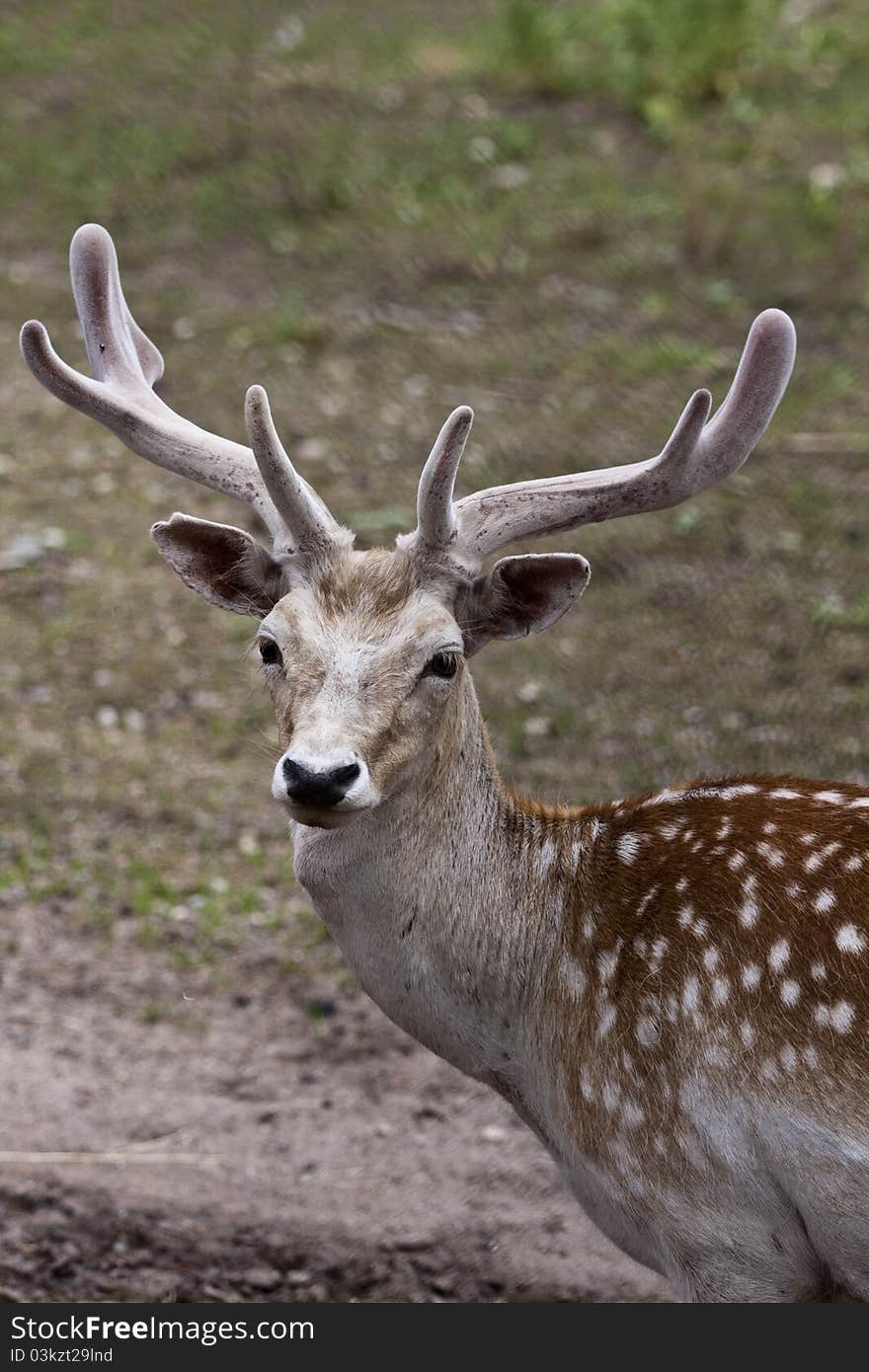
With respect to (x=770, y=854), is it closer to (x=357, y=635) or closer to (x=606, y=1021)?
(x=606, y=1021)

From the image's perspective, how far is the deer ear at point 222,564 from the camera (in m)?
4.05

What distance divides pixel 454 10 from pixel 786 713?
790 centimetres

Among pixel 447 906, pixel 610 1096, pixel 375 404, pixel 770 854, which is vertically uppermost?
pixel 770 854

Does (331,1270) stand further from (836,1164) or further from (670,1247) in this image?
(836,1164)

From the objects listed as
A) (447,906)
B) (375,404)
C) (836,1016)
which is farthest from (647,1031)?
(375,404)

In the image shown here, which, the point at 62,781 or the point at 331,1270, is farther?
the point at 62,781

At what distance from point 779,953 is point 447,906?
2.50 ft

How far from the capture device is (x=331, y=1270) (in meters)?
4.71

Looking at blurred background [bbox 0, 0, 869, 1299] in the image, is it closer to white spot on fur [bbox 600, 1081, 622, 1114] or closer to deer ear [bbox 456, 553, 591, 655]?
white spot on fur [bbox 600, 1081, 622, 1114]

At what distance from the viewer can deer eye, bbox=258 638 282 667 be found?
3764 mm

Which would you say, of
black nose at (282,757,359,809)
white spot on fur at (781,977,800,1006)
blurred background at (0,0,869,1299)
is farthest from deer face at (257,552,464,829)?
blurred background at (0,0,869,1299)

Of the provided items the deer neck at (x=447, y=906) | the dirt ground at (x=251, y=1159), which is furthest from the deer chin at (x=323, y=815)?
the dirt ground at (x=251, y=1159)

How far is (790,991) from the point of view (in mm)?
3600

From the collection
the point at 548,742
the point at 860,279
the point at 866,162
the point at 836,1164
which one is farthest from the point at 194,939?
the point at 866,162
